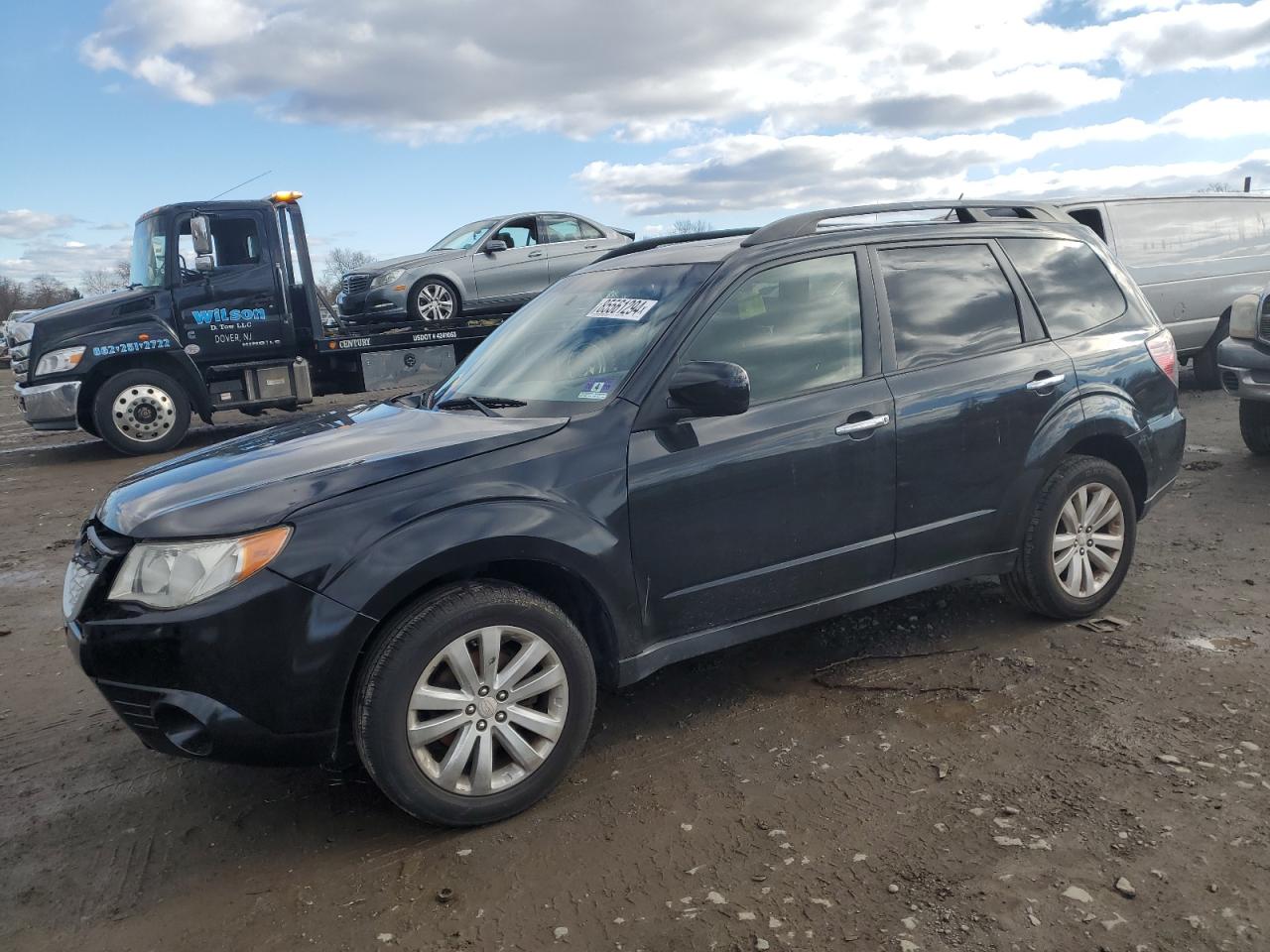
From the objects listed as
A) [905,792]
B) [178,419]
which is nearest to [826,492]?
[905,792]

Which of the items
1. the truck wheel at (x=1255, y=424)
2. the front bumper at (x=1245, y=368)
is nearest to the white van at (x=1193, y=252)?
the front bumper at (x=1245, y=368)

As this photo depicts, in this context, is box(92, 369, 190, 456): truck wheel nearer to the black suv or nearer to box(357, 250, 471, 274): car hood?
box(357, 250, 471, 274): car hood

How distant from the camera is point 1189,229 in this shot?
10.6m

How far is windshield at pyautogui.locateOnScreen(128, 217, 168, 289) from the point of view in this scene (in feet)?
35.6

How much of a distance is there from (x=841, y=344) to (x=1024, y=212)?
1.56 m

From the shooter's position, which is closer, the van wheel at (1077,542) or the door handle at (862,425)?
the door handle at (862,425)

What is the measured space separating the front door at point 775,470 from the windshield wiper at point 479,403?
620 millimetres

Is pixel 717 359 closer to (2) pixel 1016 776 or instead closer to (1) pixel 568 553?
(1) pixel 568 553

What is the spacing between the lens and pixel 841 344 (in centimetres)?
385

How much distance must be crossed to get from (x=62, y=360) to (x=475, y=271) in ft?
16.5

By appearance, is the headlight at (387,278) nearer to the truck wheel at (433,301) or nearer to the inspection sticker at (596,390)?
the truck wheel at (433,301)

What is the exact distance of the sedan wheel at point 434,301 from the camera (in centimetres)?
1291

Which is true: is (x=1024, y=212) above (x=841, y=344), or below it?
above

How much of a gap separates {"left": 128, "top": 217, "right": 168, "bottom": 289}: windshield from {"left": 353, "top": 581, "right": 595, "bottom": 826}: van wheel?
374 inches
